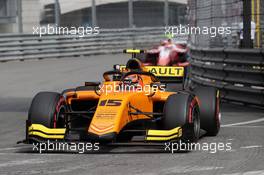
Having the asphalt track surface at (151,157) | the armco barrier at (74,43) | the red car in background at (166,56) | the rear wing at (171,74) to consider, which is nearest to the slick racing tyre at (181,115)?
the asphalt track surface at (151,157)

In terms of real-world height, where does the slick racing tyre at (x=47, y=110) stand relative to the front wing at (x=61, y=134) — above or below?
above

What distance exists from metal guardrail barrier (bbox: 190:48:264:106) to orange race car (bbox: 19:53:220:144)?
3881mm

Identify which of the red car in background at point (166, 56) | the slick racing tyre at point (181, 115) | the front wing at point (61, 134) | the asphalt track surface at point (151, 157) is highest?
the red car in background at point (166, 56)

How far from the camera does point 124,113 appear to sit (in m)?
8.63

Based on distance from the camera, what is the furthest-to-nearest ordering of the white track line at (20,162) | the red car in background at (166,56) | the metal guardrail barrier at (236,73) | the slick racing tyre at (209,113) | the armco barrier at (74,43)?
the armco barrier at (74,43) < the red car in background at (166,56) < the metal guardrail barrier at (236,73) < the slick racing tyre at (209,113) < the white track line at (20,162)

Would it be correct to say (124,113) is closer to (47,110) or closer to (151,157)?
(151,157)

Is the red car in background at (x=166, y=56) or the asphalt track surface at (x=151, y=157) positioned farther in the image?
the red car in background at (x=166, y=56)

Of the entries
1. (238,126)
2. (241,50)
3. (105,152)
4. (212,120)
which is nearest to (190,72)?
(241,50)

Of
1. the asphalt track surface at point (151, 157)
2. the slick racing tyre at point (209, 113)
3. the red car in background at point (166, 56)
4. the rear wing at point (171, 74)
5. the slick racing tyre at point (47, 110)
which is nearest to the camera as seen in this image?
the asphalt track surface at point (151, 157)

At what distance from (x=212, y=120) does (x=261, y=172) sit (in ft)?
8.57

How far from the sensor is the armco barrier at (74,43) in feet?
102

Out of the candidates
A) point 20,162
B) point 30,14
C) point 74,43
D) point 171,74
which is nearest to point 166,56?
point 171,74

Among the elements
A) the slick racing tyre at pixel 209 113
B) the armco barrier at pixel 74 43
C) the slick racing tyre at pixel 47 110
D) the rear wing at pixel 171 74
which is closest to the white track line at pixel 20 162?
the slick racing tyre at pixel 47 110

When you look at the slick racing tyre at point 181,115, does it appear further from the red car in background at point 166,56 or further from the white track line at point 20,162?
the red car in background at point 166,56
